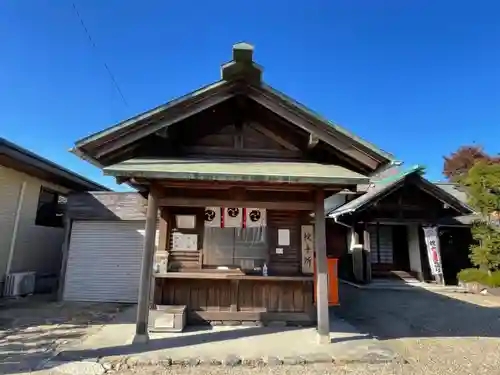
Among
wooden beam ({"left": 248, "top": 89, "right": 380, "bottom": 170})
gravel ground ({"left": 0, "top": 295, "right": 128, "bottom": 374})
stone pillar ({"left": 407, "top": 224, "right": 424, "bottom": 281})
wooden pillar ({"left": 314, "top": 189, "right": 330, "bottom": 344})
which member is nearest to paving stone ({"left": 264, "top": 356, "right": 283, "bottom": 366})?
wooden pillar ({"left": 314, "top": 189, "right": 330, "bottom": 344})

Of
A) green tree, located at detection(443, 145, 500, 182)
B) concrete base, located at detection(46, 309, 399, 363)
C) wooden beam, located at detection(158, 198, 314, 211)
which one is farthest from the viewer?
green tree, located at detection(443, 145, 500, 182)

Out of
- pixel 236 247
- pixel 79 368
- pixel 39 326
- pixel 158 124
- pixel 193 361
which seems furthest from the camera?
pixel 236 247

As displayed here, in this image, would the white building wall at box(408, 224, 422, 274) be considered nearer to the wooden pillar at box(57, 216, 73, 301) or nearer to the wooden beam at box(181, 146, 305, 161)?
the wooden beam at box(181, 146, 305, 161)

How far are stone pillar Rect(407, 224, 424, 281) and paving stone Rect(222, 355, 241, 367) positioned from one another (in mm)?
13146

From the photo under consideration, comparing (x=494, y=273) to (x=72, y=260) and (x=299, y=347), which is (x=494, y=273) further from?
(x=72, y=260)

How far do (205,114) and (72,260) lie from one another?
6.76m

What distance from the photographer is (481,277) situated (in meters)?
13.2

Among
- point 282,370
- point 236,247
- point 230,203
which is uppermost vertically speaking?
point 230,203

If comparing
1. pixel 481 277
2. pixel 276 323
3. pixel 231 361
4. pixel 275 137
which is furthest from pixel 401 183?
pixel 231 361

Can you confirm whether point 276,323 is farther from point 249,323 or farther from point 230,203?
point 230,203

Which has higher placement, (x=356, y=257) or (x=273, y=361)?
(x=356, y=257)

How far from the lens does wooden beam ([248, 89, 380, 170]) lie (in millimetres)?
6000

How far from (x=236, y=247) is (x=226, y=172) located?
242 centimetres

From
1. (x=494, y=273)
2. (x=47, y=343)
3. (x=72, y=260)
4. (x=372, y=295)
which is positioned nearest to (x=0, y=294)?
(x=72, y=260)
